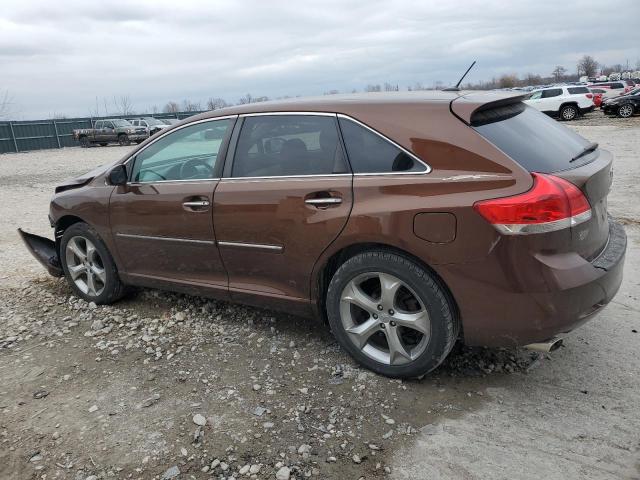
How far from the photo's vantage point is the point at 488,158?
282 centimetres

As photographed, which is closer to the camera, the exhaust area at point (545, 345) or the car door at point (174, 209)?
the exhaust area at point (545, 345)

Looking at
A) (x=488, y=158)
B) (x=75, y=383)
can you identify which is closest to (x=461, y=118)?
(x=488, y=158)

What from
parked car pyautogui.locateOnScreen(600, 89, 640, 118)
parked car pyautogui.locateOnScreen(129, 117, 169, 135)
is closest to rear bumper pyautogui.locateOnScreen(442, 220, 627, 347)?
parked car pyautogui.locateOnScreen(600, 89, 640, 118)

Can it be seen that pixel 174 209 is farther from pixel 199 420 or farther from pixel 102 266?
pixel 199 420

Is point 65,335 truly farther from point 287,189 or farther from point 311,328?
point 287,189

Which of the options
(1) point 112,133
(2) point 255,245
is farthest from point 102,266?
(1) point 112,133

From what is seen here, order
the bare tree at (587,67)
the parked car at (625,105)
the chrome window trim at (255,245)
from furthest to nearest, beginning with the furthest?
the bare tree at (587,67) → the parked car at (625,105) → the chrome window trim at (255,245)

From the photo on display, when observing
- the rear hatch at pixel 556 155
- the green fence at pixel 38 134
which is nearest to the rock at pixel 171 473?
the rear hatch at pixel 556 155

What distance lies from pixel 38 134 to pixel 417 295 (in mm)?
36425

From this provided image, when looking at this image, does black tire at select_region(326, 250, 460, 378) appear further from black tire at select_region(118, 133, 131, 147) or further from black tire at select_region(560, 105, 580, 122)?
black tire at select_region(118, 133, 131, 147)

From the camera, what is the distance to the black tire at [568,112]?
26.9 metres

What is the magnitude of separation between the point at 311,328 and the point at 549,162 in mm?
2027

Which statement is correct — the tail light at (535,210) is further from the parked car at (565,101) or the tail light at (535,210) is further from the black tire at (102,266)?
the parked car at (565,101)

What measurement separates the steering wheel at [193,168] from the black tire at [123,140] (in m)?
29.4
